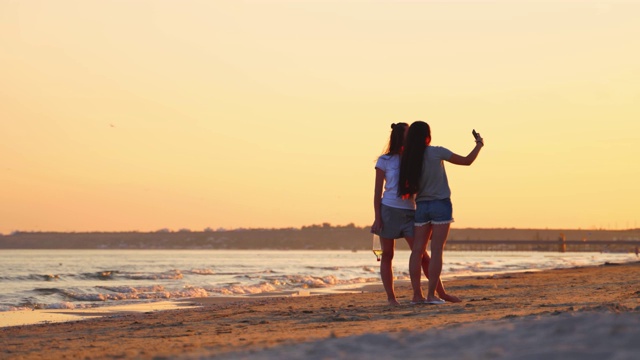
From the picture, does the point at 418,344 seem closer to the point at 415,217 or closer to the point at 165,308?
the point at 415,217

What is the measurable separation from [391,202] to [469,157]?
0.93 meters

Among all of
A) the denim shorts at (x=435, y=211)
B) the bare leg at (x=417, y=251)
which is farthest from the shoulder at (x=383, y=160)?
the bare leg at (x=417, y=251)

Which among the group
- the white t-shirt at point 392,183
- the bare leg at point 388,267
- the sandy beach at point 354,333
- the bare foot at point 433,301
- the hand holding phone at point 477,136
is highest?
the hand holding phone at point 477,136

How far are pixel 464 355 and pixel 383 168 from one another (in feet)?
16.6

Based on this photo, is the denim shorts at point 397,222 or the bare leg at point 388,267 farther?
the bare leg at point 388,267

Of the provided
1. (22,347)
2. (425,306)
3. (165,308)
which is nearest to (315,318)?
(425,306)

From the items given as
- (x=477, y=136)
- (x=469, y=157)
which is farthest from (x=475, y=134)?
(x=469, y=157)

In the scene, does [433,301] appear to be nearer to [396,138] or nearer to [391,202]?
[391,202]

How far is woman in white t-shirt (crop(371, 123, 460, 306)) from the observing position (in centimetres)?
939

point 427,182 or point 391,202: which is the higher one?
point 427,182

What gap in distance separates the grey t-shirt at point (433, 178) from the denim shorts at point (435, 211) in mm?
50

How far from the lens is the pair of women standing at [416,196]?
9.13 metres

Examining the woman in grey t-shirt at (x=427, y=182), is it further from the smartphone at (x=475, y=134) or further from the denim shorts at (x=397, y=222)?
the denim shorts at (x=397, y=222)

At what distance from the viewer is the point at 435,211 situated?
29.9 feet
